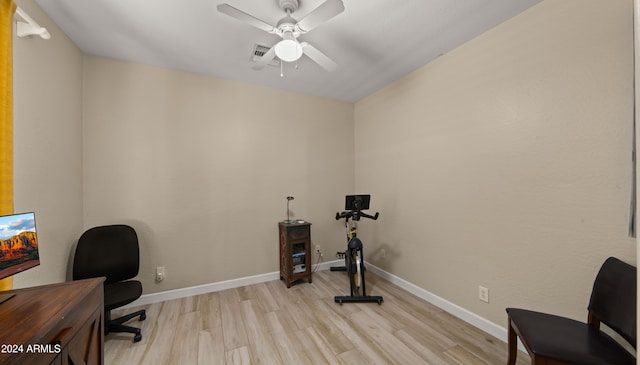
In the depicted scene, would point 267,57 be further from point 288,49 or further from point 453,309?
point 453,309

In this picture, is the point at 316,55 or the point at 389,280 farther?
the point at 389,280

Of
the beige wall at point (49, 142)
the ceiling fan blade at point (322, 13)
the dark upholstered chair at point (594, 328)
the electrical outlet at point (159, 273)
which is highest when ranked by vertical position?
→ the ceiling fan blade at point (322, 13)

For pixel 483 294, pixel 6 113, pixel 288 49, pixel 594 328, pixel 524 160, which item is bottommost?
pixel 483 294

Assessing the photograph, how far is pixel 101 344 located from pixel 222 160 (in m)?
1.97

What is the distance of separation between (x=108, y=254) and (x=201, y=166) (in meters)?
1.19

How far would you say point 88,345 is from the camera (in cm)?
117

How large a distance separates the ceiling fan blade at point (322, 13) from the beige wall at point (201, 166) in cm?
174

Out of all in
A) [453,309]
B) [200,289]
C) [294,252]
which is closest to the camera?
[453,309]

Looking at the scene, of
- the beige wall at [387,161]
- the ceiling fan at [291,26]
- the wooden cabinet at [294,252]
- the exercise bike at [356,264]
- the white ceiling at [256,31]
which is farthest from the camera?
the wooden cabinet at [294,252]

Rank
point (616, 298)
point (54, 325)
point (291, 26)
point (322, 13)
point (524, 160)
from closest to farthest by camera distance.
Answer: point (54, 325)
point (616, 298)
point (322, 13)
point (291, 26)
point (524, 160)

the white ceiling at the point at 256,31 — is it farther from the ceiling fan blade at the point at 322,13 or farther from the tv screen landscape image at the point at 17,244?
the tv screen landscape image at the point at 17,244

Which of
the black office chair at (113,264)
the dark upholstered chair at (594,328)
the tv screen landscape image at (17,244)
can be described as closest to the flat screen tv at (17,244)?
the tv screen landscape image at (17,244)

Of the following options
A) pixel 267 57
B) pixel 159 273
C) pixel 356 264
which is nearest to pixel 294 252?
pixel 356 264

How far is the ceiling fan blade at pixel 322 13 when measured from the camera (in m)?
1.29
